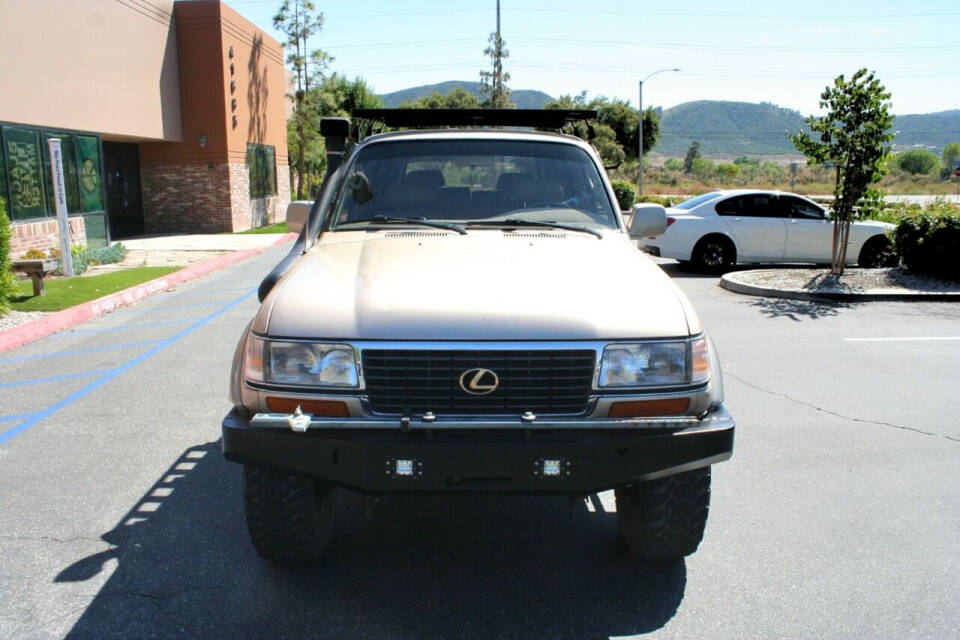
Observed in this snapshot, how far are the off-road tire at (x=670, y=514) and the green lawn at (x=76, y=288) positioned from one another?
917 centimetres

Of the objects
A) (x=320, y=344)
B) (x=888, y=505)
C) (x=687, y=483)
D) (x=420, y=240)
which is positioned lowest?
(x=888, y=505)

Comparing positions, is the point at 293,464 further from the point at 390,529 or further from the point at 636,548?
the point at 636,548

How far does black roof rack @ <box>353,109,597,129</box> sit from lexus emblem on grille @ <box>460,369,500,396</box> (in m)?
3.12

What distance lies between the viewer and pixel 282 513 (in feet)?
11.2

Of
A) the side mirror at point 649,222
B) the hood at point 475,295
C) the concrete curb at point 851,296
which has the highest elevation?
the side mirror at point 649,222

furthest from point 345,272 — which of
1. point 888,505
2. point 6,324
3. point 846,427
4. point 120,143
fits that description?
point 120,143

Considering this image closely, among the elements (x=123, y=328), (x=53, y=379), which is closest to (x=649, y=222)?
(x=53, y=379)

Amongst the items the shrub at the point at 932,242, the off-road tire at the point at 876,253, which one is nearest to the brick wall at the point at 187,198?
the off-road tire at the point at 876,253

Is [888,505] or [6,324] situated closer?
[888,505]

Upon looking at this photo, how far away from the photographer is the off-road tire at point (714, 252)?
14664 mm

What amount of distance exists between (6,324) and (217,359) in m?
3.22

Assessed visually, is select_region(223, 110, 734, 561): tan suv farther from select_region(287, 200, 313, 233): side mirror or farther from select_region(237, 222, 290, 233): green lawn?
select_region(237, 222, 290, 233): green lawn

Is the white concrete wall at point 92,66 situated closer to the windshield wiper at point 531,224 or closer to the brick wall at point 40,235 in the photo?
the brick wall at point 40,235

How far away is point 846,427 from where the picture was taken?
5883 mm
